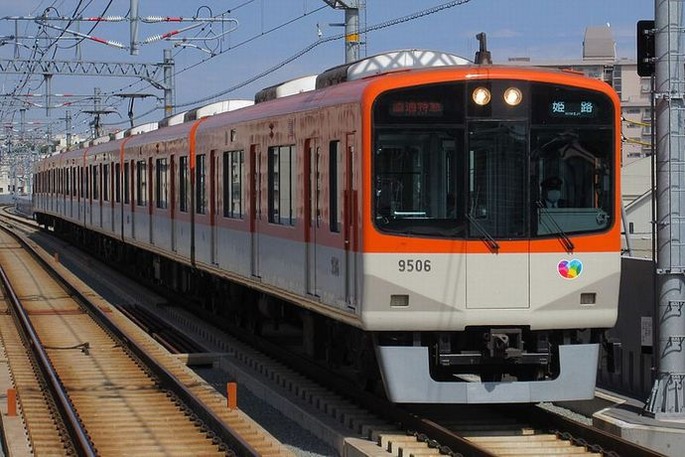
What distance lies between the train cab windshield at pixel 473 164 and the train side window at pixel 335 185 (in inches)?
30.8

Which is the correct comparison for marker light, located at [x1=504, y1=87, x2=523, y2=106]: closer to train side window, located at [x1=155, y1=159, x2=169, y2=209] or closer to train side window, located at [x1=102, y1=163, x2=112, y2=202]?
train side window, located at [x1=155, y1=159, x2=169, y2=209]

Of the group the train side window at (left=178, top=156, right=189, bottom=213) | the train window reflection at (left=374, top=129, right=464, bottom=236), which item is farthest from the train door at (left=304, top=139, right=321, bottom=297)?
the train side window at (left=178, top=156, right=189, bottom=213)

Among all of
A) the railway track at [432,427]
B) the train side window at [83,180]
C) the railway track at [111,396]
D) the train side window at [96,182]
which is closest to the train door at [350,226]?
the railway track at [432,427]

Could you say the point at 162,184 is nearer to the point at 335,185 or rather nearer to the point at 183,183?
the point at 183,183

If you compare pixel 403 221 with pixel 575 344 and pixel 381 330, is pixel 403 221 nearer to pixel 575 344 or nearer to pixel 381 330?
pixel 381 330

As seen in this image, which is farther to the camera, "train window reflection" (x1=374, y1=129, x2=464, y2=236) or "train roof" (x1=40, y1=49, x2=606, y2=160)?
"train roof" (x1=40, y1=49, x2=606, y2=160)

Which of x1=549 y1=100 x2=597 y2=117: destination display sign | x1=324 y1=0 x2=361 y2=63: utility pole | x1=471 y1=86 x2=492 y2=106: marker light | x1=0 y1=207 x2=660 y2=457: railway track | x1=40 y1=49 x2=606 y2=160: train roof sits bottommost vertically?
x1=0 y1=207 x2=660 y2=457: railway track

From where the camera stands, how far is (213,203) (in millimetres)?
16547

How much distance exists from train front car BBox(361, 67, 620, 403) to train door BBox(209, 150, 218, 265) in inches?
268

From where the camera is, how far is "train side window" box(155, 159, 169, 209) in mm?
20484

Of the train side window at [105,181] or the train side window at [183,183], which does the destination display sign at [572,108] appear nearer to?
the train side window at [183,183]

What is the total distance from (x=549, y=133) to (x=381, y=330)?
1.93 metres

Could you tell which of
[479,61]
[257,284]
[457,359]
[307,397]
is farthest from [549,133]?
[257,284]

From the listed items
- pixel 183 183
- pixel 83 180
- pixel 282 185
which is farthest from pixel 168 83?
pixel 282 185
